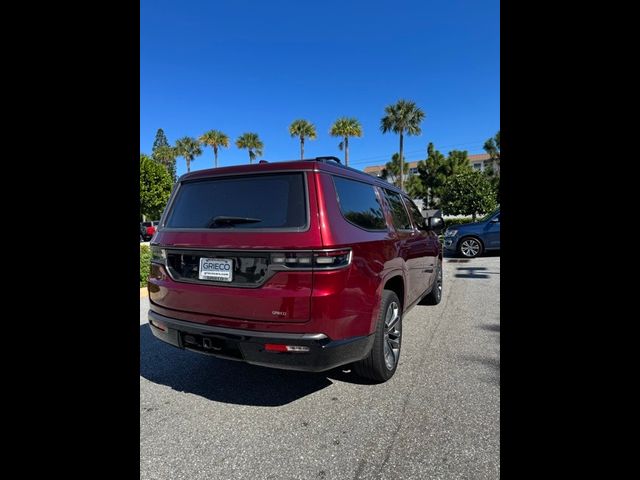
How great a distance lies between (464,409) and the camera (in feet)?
8.08

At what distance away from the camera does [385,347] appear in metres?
2.89

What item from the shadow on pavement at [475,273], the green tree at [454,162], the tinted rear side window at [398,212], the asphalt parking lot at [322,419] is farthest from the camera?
the green tree at [454,162]

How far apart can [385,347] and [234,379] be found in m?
1.38

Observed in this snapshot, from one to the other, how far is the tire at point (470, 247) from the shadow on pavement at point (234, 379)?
364 inches

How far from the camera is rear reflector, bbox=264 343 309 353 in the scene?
2.18 meters

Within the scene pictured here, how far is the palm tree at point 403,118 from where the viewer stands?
112 feet

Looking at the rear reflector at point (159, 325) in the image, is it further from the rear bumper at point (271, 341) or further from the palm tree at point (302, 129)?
the palm tree at point (302, 129)

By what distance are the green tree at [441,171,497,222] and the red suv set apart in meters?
25.4

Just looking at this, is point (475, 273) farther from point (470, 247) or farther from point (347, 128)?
point (347, 128)

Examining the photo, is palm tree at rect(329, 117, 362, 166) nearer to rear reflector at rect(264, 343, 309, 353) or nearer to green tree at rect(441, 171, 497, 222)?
green tree at rect(441, 171, 497, 222)

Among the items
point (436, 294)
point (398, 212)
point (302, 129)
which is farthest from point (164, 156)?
point (398, 212)

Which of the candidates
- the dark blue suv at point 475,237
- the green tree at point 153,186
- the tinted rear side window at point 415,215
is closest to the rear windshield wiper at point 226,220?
the tinted rear side window at point 415,215

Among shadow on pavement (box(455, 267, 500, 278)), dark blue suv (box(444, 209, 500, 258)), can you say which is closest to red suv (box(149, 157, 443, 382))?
shadow on pavement (box(455, 267, 500, 278))
